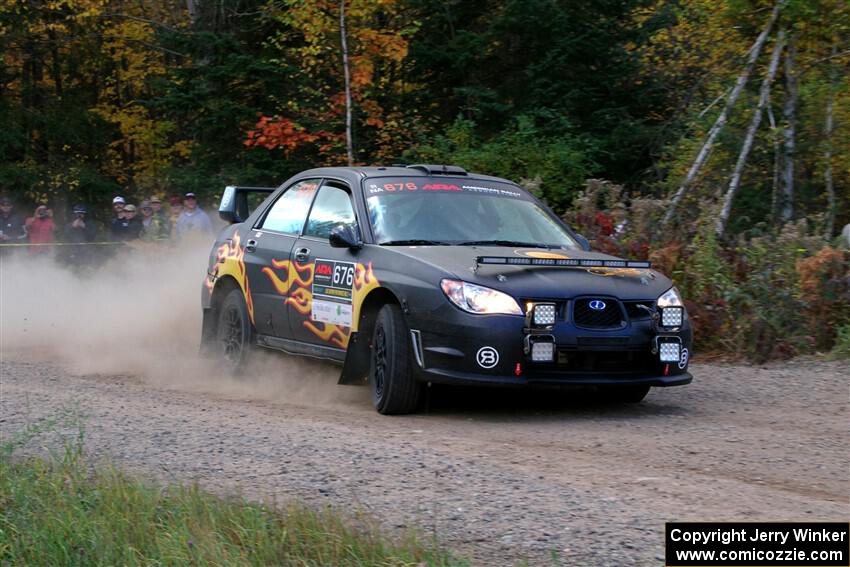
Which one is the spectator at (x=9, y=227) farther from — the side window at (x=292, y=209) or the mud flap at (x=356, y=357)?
the mud flap at (x=356, y=357)

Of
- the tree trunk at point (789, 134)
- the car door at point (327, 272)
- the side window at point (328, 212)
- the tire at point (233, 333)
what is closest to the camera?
the car door at point (327, 272)

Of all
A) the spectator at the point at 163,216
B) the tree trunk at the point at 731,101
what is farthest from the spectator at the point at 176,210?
the tree trunk at the point at 731,101

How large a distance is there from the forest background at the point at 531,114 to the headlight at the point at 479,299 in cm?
418

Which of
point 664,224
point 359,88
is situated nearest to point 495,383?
point 664,224

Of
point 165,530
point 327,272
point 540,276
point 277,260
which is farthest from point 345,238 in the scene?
point 165,530

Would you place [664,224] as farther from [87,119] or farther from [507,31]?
[87,119]

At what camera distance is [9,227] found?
2116 cm

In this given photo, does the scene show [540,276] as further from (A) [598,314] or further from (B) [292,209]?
(B) [292,209]

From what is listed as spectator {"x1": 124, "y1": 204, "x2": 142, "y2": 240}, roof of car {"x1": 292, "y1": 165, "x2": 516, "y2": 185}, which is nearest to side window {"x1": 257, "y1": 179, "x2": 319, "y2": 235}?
roof of car {"x1": 292, "y1": 165, "x2": 516, "y2": 185}

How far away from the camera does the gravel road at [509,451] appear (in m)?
5.10

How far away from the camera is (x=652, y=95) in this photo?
22.0 m

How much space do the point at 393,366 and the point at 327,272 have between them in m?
1.30

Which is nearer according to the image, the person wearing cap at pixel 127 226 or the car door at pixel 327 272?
the car door at pixel 327 272

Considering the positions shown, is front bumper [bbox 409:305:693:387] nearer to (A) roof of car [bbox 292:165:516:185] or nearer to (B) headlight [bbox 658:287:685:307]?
(B) headlight [bbox 658:287:685:307]
